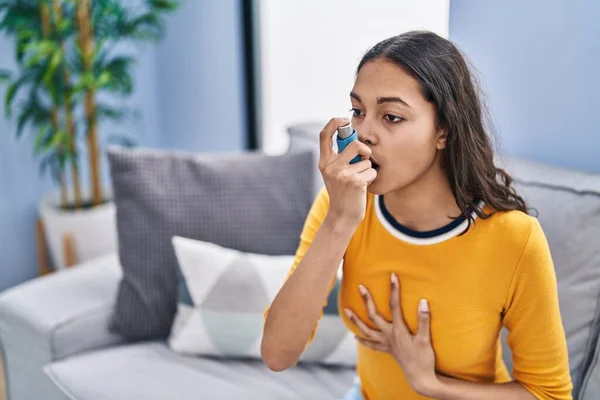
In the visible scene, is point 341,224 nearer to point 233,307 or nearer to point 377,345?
point 377,345

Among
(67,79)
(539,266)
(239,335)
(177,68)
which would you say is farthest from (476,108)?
(177,68)

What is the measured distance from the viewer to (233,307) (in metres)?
1.57

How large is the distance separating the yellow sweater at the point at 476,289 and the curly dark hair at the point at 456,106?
0.04 m

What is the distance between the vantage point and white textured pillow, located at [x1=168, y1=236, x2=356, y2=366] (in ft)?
5.09

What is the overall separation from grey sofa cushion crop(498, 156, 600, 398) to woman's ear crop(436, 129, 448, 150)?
37 centimetres

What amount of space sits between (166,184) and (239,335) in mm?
420

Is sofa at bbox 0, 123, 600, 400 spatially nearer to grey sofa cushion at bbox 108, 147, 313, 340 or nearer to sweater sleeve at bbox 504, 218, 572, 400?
grey sofa cushion at bbox 108, 147, 313, 340

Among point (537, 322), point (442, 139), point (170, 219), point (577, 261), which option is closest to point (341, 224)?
point (442, 139)

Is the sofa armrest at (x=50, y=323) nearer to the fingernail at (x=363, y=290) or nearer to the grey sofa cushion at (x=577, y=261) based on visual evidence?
the fingernail at (x=363, y=290)

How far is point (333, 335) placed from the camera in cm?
154

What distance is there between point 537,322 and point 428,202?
25 cm

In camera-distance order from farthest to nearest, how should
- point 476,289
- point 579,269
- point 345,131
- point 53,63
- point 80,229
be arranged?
point 80,229, point 53,63, point 579,269, point 476,289, point 345,131

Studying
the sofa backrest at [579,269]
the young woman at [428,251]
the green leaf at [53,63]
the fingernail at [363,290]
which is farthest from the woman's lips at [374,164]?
the green leaf at [53,63]

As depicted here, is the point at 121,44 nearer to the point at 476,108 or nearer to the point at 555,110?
the point at 555,110
